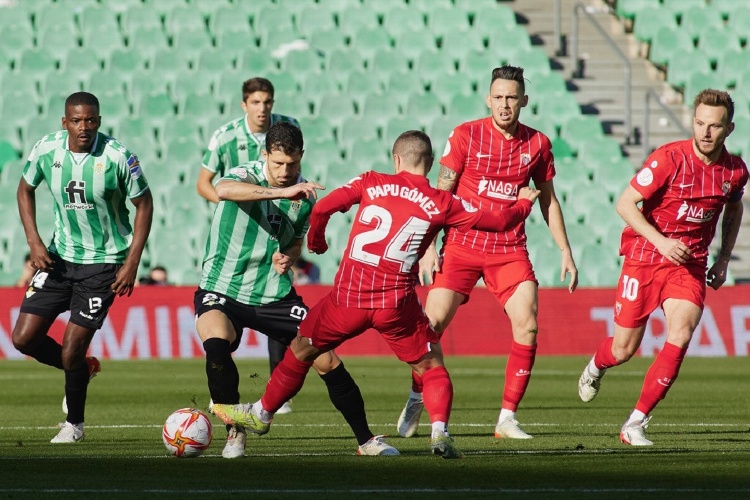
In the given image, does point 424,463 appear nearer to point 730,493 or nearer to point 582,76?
point 730,493

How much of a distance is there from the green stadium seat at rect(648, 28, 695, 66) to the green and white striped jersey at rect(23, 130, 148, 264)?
1622 cm

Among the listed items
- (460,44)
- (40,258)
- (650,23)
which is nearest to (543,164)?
(40,258)

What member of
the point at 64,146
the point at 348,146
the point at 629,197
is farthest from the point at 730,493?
the point at 348,146

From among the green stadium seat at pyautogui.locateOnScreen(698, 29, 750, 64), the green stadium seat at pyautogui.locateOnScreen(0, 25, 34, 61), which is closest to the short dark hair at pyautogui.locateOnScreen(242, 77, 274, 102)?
the green stadium seat at pyautogui.locateOnScreen(0, 25, 34, 61)

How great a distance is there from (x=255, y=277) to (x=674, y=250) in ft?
8.03

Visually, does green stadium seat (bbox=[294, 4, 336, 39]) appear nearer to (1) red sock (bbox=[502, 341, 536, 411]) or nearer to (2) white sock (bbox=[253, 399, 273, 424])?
(1) red sock (bbox=[502, 341, 536, 411])

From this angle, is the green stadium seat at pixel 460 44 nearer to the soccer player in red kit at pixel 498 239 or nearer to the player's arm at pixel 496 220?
the soccer player in red kit at pixel 498 239

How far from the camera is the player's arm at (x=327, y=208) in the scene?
22.1ft

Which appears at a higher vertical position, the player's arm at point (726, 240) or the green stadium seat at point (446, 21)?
the green stadium seat at point (446, 21)

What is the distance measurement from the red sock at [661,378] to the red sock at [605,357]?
83 cm

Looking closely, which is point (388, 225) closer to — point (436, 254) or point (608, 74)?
point (436, 254)

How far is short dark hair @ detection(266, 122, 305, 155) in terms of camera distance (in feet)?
23.6

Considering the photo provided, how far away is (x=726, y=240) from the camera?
848cm

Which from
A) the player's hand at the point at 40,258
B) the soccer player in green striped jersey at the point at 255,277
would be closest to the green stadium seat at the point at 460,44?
the player's hand at the point at 40,258
